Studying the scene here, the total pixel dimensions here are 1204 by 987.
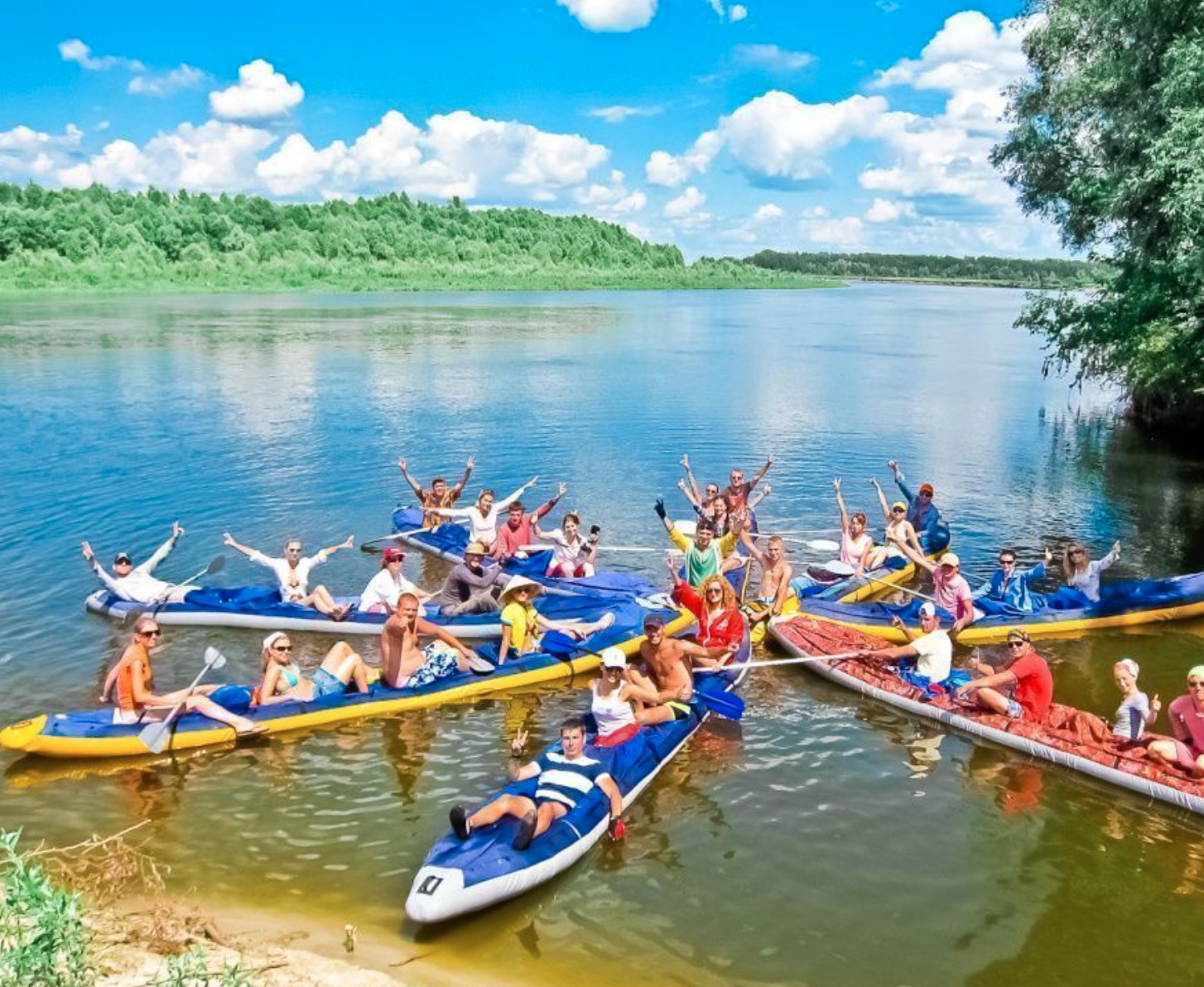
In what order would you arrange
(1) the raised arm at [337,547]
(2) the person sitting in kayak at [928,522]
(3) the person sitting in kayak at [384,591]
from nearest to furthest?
1. (3) the person sitting in kayak at [384,591]
2. (1) the raised arm at [337,547]
3. (2) the person sitting in kayak at [928,522]

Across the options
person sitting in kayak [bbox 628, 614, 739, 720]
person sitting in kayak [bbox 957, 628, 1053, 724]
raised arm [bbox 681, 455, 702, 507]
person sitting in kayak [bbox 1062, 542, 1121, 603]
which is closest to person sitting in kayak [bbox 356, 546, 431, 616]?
person sitting in kayak [bbox 628, 614, 739, 720]

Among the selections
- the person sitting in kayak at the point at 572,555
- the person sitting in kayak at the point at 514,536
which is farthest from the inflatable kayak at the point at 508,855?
the person sitting in kayak at the point at 514,536

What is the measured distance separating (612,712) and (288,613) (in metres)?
6.71

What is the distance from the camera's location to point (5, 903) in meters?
6.22

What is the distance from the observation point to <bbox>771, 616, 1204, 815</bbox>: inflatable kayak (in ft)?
33.8

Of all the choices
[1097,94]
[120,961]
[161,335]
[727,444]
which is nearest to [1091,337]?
[1097,94]

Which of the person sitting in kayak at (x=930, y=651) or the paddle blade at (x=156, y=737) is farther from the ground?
the person sitting in kayak at (x=930, y=651)

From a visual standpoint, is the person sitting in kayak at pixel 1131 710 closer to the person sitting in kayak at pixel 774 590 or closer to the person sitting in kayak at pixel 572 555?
the person sitting in kayak at pixel 774 590

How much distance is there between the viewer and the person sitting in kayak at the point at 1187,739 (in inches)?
402

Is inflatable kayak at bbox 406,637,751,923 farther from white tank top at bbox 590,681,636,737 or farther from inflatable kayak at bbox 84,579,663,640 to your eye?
inflatable kayak at bbox 84,579,663,640

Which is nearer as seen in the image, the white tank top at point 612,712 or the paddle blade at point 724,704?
the white tank top at point 612,712

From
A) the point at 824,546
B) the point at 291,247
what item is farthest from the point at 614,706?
the point at 291,247

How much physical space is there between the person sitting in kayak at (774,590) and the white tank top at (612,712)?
4.52 meters

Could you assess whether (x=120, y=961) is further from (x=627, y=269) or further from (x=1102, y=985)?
(x=627, y=269)
